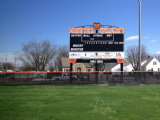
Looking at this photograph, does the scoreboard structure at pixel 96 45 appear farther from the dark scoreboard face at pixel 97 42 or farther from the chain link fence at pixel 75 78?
the chain link fence at pixel 75 78

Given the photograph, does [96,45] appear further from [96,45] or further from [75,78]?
[75,78]

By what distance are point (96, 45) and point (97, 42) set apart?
0.35m

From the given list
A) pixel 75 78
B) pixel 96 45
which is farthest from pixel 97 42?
pixel 75 78

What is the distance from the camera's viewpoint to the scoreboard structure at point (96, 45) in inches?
754

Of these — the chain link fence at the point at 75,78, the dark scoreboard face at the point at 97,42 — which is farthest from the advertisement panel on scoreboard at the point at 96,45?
the chain link fence at the point at 75,78

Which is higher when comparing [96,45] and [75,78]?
[96,45]

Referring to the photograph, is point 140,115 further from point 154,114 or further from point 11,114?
point 11,114

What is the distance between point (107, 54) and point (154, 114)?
12595mm

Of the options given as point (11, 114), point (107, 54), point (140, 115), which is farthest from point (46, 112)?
point (107, 54)

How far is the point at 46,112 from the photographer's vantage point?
7496 millimetres

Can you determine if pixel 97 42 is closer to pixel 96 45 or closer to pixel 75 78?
pixel 96 45

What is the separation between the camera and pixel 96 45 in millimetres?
19203

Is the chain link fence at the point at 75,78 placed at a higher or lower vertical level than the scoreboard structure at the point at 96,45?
lower

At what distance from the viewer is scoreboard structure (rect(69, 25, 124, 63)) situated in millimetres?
19156
